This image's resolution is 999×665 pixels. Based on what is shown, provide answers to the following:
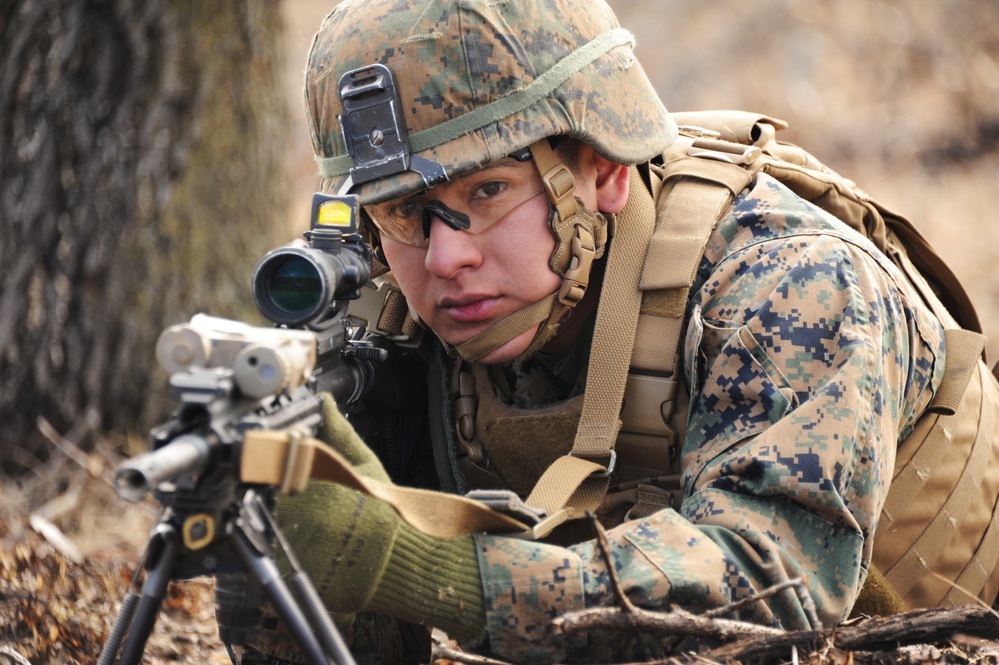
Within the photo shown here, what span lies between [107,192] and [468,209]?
9.07ft

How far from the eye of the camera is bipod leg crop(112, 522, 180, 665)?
202cm

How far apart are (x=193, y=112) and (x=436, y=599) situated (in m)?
3.40

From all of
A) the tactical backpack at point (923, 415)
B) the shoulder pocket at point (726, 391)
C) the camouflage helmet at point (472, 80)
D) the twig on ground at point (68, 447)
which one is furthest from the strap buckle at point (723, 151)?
the twig on ground at point (68, 447)

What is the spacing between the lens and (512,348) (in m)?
3.06

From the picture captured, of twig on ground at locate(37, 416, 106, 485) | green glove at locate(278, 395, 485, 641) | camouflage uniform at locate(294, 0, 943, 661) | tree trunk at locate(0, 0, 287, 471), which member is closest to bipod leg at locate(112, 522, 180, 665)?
green glove at locate(278, 395, 485, 641)

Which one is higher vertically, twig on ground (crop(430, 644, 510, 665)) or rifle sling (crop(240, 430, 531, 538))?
rifle sling (crop(240, 430, 531, 538))

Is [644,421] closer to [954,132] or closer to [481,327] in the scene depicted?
[481,327]

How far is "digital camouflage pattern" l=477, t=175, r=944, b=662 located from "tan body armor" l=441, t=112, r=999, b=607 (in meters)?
0.15

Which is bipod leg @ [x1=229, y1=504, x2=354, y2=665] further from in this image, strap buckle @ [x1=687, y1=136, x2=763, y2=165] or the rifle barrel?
strap buckle @ [x1=687, y1=136, x2=763, y2=165]

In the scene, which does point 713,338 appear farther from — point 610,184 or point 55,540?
point 55,540

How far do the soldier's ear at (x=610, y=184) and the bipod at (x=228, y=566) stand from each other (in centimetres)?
142

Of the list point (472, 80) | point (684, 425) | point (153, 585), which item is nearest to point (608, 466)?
point (684, 425)

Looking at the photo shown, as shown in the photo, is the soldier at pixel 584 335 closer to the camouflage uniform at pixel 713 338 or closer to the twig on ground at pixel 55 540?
the camouflage uniform at pixel 713 338

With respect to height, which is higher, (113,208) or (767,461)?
(113,208)
